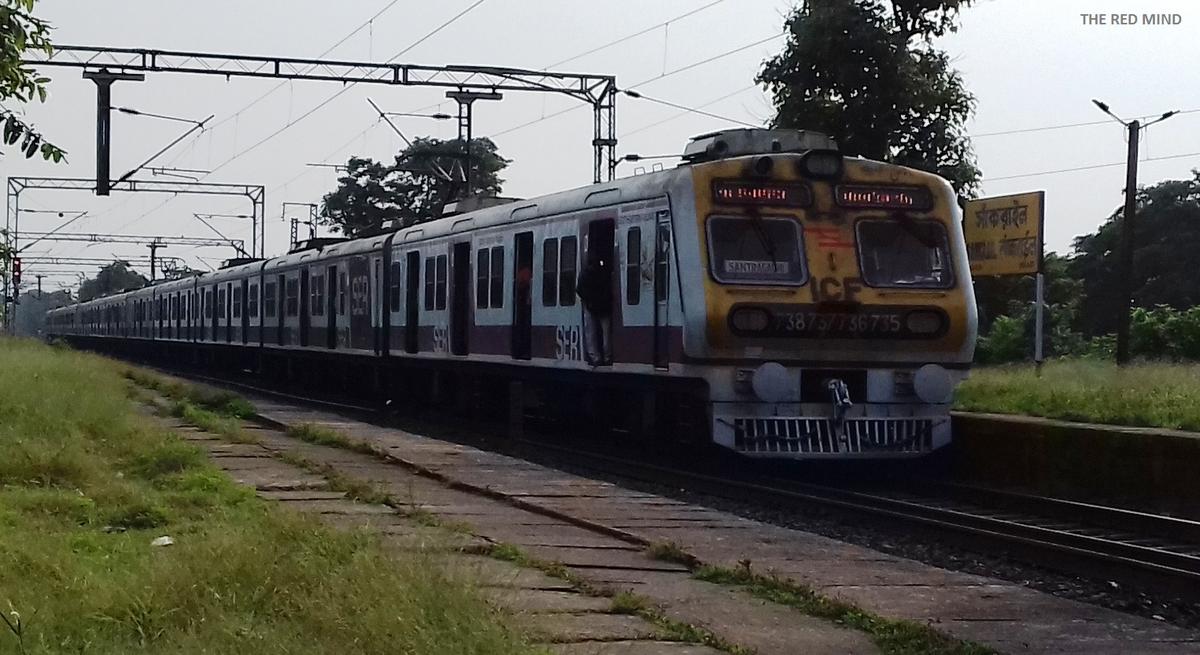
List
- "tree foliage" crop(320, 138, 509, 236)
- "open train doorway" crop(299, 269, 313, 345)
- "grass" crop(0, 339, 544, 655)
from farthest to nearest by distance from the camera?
"tree foliage" crop(320, 138, 509, 236) → "open train doorway" crop(299, 269, 313, 345) → "grass" crop(0, 339, 544, 655)

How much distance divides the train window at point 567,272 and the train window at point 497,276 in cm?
209

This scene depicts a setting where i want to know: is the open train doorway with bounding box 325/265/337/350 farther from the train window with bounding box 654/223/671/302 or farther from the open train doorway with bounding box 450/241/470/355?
the train window with bounding box 654/223/671/302

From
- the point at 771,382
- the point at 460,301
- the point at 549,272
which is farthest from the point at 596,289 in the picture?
the point at 460,301

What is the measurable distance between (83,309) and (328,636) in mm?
75067

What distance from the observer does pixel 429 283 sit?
22.2 m

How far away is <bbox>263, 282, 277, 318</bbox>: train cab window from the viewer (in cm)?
3375

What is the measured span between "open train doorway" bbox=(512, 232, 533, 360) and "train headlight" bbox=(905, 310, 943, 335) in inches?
205

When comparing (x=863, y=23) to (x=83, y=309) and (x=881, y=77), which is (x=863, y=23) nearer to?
(x=881, y=77)

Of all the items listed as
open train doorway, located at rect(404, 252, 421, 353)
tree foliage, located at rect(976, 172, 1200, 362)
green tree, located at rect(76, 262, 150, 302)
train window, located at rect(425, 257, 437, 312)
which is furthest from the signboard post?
green tree, located at rect(76, 262, 150, 302)

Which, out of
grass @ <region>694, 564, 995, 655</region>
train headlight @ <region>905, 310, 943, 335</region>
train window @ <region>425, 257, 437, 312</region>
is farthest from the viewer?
train window @ <region>425, 257, 437, 312</region>


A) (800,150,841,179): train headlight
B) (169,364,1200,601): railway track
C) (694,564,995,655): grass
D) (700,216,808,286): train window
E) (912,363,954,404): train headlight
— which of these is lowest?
(169,364,1200,601): railway track

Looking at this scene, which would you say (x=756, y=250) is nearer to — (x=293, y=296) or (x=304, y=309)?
(x=304, y=309)

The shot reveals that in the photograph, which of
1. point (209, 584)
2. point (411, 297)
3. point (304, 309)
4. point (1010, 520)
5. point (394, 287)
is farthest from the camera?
point (304, 309)

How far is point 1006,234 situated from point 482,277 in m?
6.65
